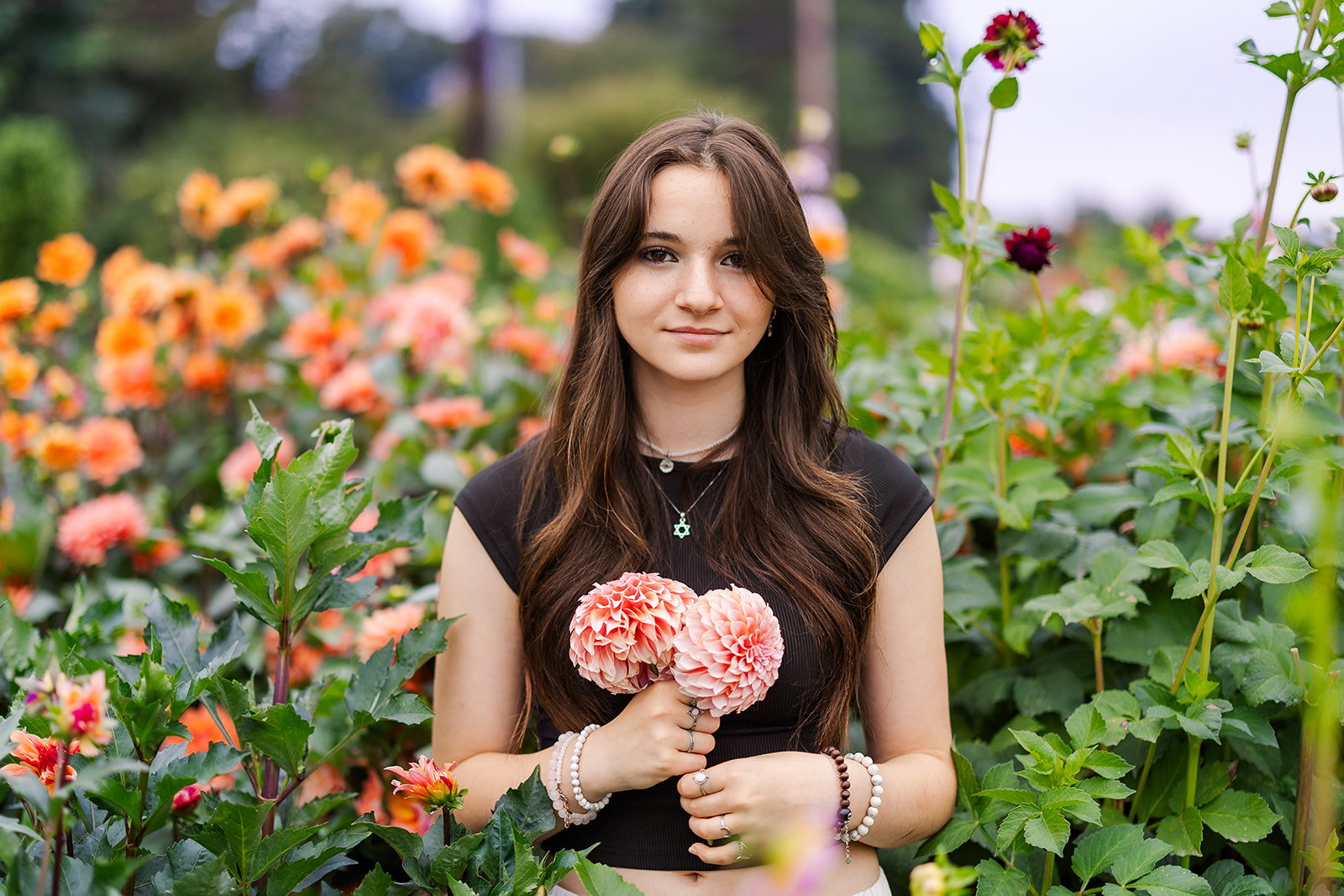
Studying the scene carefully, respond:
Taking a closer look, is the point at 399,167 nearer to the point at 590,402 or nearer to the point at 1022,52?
the point at 590,402

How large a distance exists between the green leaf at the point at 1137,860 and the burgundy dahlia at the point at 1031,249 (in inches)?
33.5

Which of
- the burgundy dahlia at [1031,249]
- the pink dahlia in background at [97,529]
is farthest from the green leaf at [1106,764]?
the pink dahlia in background at [97,529]

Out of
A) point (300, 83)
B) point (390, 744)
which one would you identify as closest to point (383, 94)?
point (300, 83)

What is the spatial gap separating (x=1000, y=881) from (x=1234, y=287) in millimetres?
847

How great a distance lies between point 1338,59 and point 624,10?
96.1 feet

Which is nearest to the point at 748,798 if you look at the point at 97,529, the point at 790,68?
the point at 97,529

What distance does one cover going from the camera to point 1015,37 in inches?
54.6

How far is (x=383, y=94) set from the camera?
2042 cm

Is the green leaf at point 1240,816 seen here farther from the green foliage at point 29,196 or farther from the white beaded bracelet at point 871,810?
the green foliage at point 29,196

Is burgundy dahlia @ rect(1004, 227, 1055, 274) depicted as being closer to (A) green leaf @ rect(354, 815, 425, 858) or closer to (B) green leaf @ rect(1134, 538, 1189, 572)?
(B) green leaf @ rect(1134, 538, 1189, 572)

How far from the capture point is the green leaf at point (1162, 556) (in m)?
1.22

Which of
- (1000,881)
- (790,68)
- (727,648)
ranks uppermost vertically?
(790,68)

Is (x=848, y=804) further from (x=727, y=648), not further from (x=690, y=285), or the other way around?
(x=690, y=285)

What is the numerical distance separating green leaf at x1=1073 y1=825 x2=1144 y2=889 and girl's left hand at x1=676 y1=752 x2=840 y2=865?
12.5 inches
